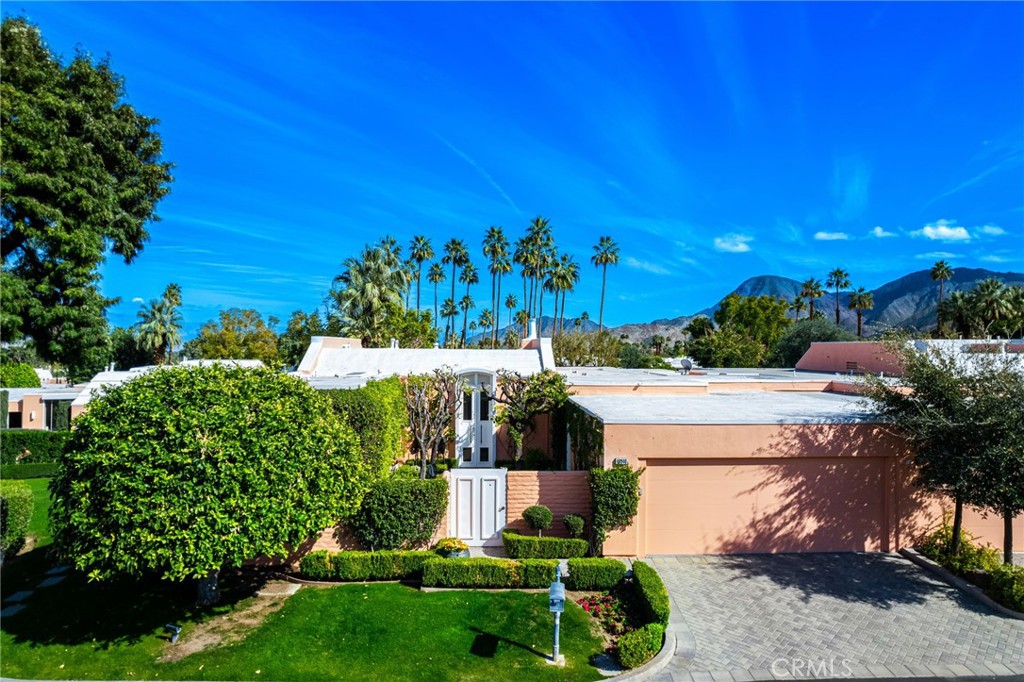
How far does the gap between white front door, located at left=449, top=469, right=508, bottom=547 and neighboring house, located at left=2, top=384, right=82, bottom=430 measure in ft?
102

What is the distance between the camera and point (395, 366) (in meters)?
22.2

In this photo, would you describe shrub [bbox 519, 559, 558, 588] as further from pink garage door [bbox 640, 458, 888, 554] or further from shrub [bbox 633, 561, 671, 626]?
pink garage door [bbox 640, 458, 888, 554]

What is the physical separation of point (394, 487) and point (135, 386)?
496 cm

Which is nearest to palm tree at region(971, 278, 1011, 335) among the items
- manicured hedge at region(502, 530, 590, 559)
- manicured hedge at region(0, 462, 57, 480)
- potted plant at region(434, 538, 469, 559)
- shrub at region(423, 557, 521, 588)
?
manicured hedge at region(502, 530, 590, 559)

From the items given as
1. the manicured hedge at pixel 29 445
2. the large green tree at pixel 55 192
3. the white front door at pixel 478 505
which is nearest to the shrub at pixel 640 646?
the white front door at pixel 478 505

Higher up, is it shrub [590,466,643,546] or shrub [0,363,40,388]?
shrub [0,363,40,388]

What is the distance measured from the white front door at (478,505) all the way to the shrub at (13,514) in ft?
30.1

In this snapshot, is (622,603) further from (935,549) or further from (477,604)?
(935,549)

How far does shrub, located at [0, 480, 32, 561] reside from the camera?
10484 millimetres

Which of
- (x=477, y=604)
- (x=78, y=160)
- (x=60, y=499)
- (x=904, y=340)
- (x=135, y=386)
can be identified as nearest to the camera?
(x=60, y=499)

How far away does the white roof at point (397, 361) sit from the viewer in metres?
22.0

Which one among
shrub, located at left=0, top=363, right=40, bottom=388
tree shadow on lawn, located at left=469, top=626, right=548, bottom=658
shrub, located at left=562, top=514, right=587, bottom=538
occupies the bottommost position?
tree shadow on lawn, located at left=469, top=626, right=548, bottom=658

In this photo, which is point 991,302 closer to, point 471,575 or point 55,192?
point 471,575

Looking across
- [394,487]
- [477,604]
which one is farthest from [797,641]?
[394,487]
